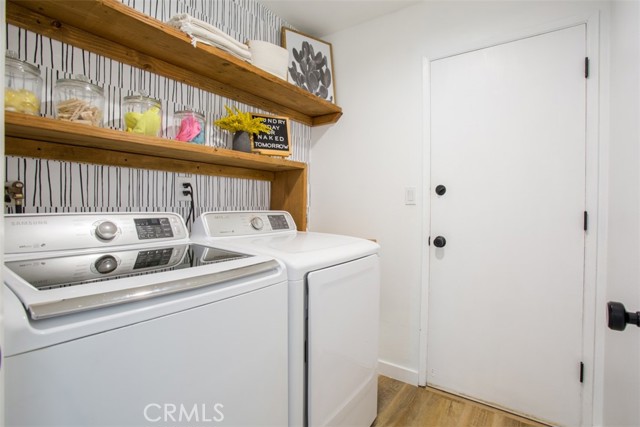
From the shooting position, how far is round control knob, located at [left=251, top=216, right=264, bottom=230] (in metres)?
1.66

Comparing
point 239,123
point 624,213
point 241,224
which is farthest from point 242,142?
point 624,213

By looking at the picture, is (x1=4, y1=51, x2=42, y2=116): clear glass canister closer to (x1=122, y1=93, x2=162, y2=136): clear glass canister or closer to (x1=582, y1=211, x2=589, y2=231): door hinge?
(x1=122, y1=93, x2=162, y2=136): clear glass canister

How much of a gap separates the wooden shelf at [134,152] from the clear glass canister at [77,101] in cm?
7

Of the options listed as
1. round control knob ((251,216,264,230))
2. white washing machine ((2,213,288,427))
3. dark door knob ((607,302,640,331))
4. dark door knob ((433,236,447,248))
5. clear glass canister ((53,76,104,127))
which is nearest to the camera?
white washing machine ((2,213,288,427))

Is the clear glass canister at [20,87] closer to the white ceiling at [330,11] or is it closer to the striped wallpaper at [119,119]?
the striped wallpaper at [119,119]

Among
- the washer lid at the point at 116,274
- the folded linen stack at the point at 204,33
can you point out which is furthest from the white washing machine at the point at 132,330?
the folded linen stack at the point at 204,33

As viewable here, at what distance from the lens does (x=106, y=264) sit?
36.3 inches

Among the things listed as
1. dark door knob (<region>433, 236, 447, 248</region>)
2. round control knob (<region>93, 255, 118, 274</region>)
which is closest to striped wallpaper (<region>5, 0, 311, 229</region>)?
round control knob (<region>93, 255, 118, 274</region>)

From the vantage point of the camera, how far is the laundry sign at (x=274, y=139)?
167cm

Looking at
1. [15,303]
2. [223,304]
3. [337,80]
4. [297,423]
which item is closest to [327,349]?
[297,423]

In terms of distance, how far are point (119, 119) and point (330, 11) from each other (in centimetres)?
149

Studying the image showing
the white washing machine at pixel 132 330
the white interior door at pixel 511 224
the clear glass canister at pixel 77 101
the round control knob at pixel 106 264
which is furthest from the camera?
the white interior door at pixel 511 224

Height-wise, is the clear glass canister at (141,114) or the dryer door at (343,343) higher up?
the clear glass canister at (141,114)

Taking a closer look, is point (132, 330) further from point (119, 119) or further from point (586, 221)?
point (586, 221)
